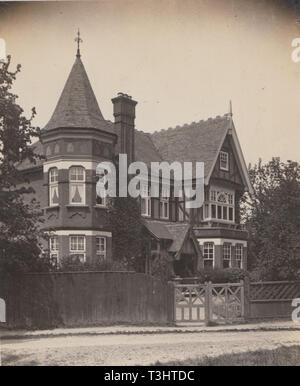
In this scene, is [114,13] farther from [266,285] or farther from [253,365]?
[266,285]

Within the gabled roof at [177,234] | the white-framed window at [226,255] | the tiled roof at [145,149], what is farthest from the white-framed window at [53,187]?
the white-framed window at [226,255]

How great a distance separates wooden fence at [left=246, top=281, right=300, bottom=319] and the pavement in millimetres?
1011

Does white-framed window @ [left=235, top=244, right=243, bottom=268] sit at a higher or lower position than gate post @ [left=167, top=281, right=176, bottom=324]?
higher

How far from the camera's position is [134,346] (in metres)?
16.2

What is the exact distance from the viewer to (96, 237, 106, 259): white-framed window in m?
28.1

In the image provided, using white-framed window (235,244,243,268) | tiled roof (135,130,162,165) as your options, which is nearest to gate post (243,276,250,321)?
tiled roof (135,130,162,165)

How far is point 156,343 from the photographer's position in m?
16.7

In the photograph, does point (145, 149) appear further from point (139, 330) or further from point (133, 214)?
point (139, 330)

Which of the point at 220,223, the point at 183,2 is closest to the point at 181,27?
the point at 183,2

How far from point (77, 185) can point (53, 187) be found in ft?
4.23

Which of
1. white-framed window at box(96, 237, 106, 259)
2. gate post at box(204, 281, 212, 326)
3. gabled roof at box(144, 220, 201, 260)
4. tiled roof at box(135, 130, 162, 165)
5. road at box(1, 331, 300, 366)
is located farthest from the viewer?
tiled roof at box(135, 130, 162, 165)

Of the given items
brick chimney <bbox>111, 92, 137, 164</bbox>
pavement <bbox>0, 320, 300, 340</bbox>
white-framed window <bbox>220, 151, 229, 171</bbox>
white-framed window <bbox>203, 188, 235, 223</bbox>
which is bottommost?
pavement <bbox>0, 320, 300, 340</bbox>

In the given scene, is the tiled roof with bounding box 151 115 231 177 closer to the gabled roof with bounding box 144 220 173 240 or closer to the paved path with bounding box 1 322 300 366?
the gabled roof with bounding box 144 220 173 240

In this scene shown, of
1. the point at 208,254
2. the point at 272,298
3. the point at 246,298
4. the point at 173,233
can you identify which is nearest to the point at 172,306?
the point at 246,298
